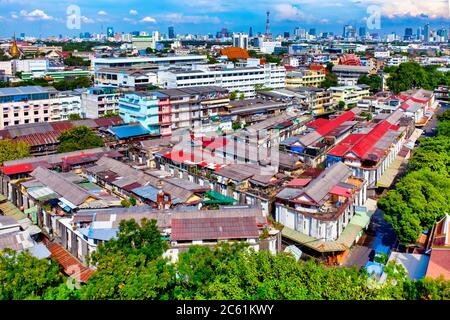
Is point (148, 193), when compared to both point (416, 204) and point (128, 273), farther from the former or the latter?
point (416, 204)

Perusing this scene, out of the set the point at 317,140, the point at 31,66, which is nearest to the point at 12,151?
the point at 317,140

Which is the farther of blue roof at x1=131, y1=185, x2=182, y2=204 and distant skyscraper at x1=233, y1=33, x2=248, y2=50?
distant skyscraper at x1=233, y1=33, x2=248, y2=50

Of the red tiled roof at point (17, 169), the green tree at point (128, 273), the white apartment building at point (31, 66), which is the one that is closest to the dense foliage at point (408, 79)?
the white apartment building at point (31, 66)

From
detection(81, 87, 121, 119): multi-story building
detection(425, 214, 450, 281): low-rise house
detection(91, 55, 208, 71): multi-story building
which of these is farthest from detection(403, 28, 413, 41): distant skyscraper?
detection(425, 214, 450, 281): low-rise house

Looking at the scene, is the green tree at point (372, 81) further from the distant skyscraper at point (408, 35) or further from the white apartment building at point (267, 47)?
the distant skyscraper at point (408, 35)

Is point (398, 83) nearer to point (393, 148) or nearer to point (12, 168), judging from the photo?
point (393, 148)

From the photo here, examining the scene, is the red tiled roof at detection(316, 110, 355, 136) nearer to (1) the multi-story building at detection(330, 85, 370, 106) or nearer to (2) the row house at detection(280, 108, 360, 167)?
(2) the row house at detection(280, 108, 360, 167)

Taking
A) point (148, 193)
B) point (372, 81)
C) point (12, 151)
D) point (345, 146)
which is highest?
point (372, 81)
